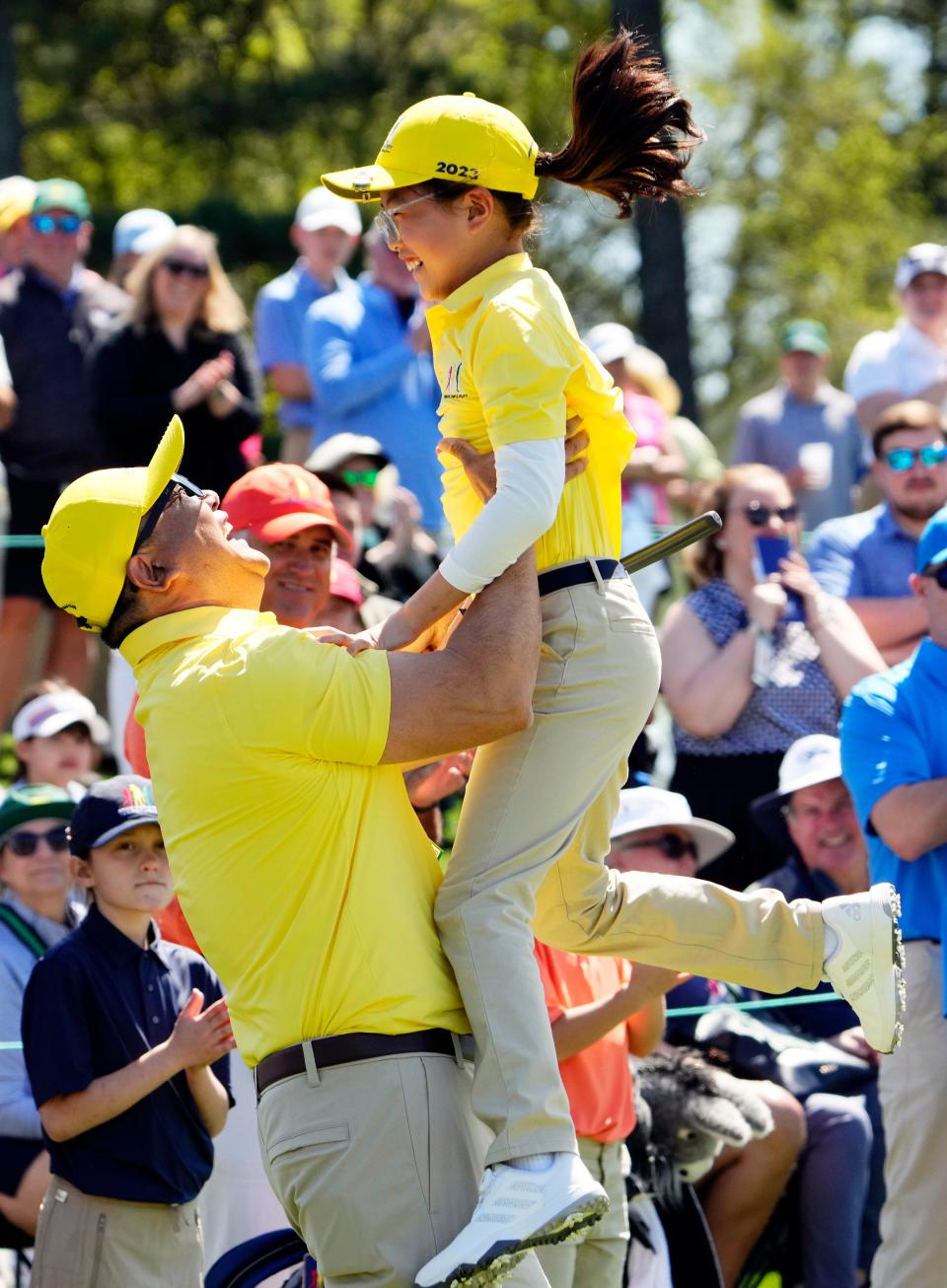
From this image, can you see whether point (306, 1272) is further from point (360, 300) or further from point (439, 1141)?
point (360, 300)

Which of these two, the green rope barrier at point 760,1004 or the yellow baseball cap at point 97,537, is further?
the green rope barrier at point 760,1004

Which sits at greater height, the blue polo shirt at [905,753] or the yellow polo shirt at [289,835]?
the yellow polo shirt at [289,835]

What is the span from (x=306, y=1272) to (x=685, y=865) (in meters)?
2.13

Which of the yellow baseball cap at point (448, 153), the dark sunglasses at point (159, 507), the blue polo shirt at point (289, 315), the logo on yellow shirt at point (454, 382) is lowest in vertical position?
the dark sunglasses at point (159, 507)

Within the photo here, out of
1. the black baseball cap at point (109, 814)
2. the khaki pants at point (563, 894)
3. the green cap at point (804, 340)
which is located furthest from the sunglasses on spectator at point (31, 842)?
the green cap at point (804, 340)

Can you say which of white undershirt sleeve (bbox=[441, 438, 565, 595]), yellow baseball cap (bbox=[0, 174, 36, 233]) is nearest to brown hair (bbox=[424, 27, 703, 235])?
white undershirt sleeve (bbox=[441, 438, 565, 595])

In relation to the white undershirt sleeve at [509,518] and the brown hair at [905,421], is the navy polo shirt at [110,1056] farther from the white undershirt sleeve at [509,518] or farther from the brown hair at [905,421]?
the brown hair at [905,421]

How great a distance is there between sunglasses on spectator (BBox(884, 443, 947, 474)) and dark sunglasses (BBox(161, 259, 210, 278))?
9.05 ft

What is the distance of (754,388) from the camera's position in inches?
1110

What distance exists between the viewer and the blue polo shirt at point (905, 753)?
5.61 metres

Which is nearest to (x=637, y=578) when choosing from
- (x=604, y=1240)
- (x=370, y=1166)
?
(x=604, y=1240)

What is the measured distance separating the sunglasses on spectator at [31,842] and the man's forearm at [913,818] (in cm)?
235

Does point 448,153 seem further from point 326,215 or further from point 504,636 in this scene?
point 326,215

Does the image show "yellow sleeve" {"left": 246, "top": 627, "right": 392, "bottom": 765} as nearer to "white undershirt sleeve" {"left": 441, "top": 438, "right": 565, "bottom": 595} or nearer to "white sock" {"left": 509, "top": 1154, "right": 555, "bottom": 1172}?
"white undershirt sleeve" {"left": 441, "top": 438, "right": 565, "bottom": 595}
